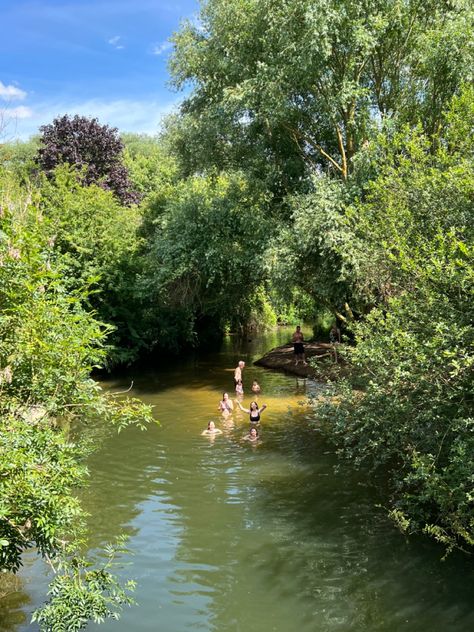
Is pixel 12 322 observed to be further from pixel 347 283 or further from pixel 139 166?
pixel 139 166

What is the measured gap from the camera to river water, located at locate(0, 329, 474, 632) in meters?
6.59

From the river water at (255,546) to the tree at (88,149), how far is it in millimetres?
24652

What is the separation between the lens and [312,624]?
6.39m

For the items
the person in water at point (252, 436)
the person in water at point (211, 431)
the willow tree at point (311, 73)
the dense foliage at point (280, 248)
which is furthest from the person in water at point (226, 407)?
the willow tree at point (311, 73)

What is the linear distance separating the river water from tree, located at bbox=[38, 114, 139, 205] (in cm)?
2465

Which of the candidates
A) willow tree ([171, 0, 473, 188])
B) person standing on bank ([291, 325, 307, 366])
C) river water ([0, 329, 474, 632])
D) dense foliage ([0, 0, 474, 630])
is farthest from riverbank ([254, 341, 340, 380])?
river water ([0, 329, 474, 632])

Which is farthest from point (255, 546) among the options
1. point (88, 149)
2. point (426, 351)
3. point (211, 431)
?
point (88, 149)

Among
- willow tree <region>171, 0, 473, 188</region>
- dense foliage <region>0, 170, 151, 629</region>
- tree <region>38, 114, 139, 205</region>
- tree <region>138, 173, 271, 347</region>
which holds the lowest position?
dense foliage <region>0, 170, 151, 629</region>

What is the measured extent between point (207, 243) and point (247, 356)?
9805mm

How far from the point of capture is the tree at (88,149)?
3416cm

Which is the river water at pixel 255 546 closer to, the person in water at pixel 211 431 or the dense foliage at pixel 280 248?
the person in water at pixel 211 431

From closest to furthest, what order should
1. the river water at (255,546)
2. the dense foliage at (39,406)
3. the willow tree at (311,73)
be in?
the dense foliage at (39,406), the river water at (255,546), the willow tree at (311,73)

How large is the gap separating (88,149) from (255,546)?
31958mm

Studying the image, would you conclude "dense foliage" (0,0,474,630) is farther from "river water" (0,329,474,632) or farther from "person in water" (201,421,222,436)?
"person in water" (201,421,222,436)
